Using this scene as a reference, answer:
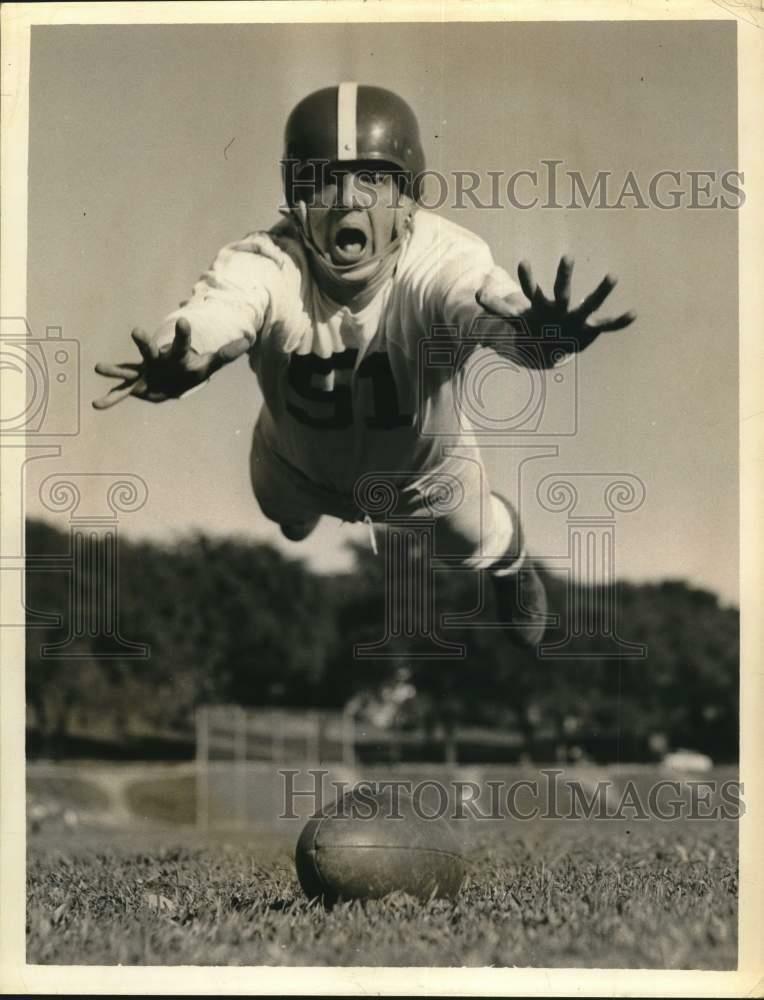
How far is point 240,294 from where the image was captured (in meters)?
6.34

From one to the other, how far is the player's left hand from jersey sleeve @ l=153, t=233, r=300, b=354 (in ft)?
3.08

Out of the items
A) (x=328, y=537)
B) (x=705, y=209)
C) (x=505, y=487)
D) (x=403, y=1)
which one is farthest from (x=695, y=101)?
(x=328, y=537)

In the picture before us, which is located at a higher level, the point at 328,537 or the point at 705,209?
the point at 705,209

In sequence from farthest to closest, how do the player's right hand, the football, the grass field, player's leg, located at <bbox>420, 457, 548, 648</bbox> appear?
A: player's leg, located at <bbox>420, 457, 548, 648</bbox>, the football, the grass field, the player's right hand

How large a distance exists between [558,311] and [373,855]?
2436 mm

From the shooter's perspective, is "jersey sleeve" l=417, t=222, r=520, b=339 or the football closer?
the football

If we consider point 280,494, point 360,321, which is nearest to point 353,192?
point 360,321

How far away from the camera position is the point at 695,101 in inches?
246

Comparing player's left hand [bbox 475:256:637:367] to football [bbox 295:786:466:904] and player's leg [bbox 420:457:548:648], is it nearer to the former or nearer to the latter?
player's leg [bbox 420:457:548:648]

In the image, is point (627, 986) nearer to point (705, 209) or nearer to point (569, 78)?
point (705, 209)

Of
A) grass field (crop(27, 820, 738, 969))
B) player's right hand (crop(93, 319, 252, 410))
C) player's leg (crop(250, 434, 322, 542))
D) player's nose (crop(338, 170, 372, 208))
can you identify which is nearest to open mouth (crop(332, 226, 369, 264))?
player's nose (crop(338, 170, 372, 208))

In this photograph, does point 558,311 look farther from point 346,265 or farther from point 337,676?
→ point 337,676

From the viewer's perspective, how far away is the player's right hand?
575cm

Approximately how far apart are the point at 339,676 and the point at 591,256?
21960 mm
